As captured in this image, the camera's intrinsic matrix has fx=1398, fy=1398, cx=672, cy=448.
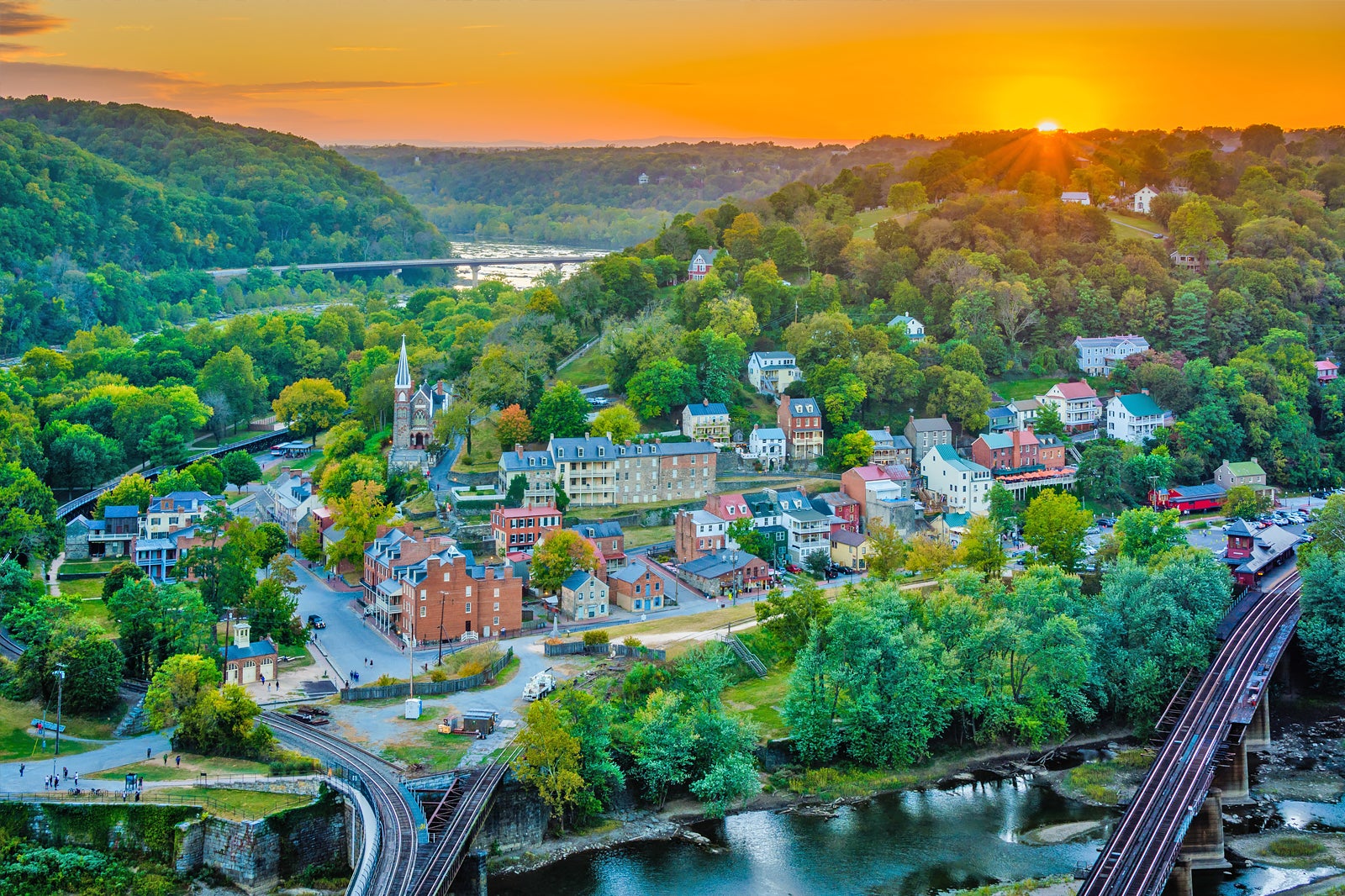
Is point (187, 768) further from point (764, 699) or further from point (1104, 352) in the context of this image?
point (1104, 352)

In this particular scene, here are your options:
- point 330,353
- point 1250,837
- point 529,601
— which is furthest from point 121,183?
point 1250,837

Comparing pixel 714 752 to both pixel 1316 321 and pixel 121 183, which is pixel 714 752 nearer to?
pixel 1316 321

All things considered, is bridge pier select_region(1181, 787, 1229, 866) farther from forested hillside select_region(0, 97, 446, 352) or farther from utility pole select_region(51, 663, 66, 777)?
forested hillside select_region(0, 97, 446, 352)

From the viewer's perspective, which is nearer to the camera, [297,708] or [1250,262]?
[297,708]

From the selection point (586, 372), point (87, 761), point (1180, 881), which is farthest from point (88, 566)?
point (1180, 881)

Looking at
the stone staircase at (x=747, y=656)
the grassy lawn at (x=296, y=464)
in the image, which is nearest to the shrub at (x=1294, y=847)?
the stone staircase at (x=747, y=656)

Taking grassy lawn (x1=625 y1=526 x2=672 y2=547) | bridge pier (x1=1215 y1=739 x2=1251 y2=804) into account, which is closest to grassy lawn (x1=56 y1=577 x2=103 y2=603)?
grassy lawn (x1=625 y1=526 x2=672 y2=547)

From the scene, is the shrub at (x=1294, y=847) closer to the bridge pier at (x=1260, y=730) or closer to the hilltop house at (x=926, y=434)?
the bridge pier at (x=1260, y=730)
